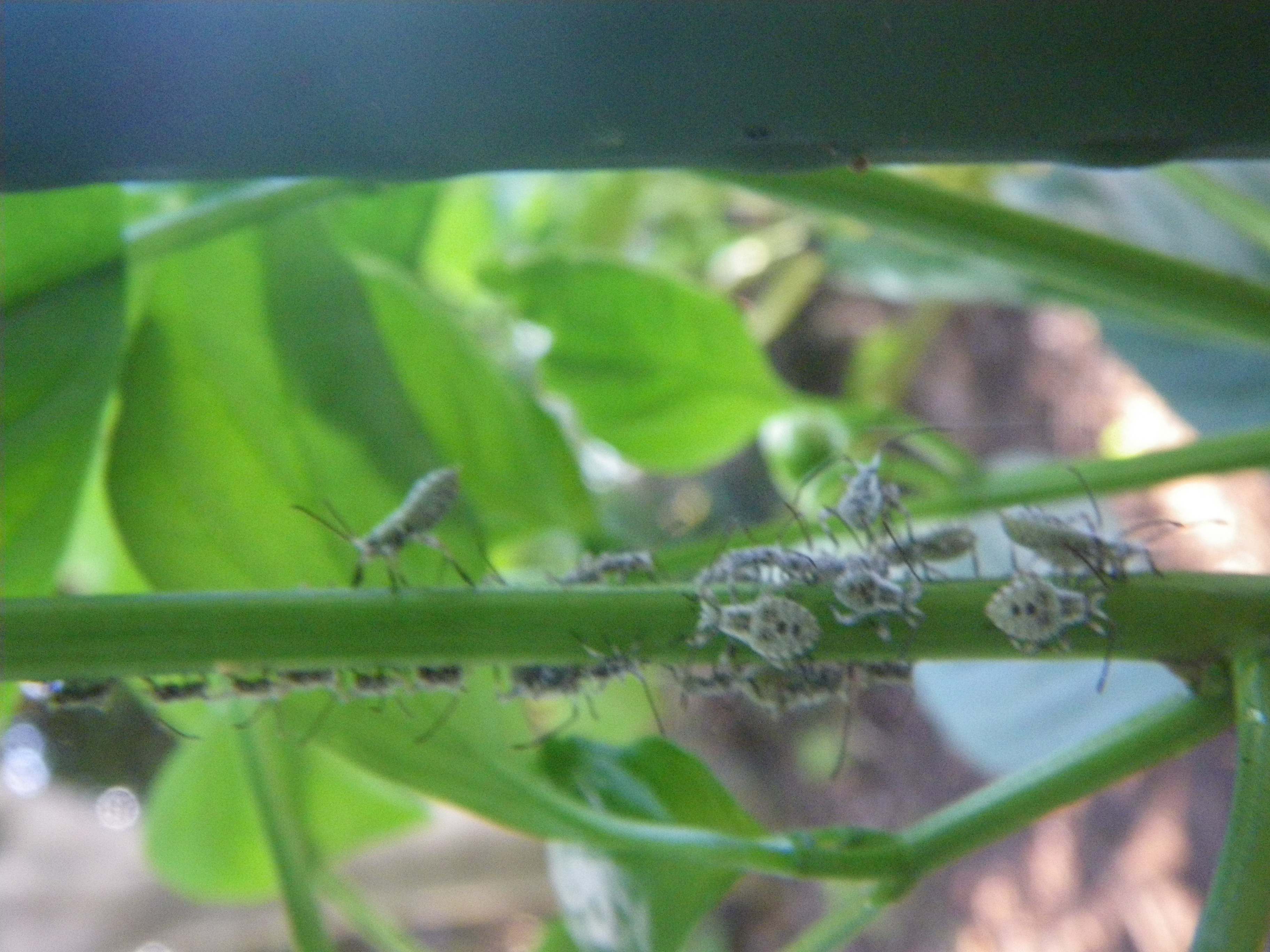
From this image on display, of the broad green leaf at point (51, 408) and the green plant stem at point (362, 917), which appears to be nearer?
the broad green leaf at point (51, 408)

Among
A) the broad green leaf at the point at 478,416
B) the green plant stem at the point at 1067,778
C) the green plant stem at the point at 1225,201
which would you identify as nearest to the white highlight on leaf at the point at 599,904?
the green plant stem at the point at 1067,778

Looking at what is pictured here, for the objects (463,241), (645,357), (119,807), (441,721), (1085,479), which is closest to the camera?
(441,721)

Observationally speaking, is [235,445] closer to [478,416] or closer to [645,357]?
[478,416]

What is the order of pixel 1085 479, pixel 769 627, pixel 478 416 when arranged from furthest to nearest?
pixel 478 416
pixel 1085 479
pixel 769 627

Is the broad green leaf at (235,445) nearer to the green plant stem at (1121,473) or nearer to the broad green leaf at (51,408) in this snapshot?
the broad green leaf at (51,408)

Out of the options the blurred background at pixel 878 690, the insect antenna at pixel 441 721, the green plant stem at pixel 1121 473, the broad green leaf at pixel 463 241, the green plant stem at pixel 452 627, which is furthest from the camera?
the broad green leaf at pixel 463 241

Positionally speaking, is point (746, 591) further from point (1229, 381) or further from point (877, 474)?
point (1229, 381)

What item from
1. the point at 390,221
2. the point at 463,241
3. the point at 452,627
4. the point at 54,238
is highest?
the point at 463,241

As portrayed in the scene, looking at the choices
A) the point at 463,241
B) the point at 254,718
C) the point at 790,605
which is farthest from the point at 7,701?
the point at 463,241
